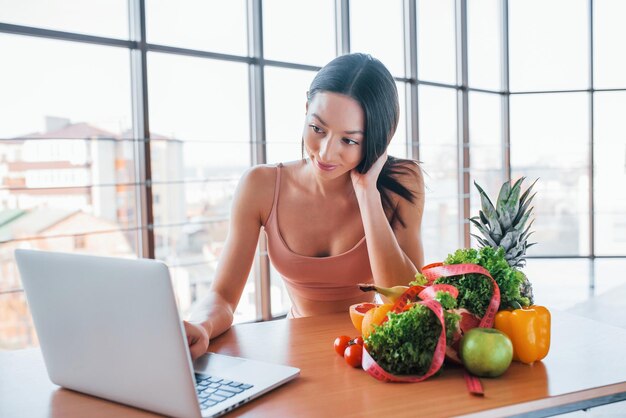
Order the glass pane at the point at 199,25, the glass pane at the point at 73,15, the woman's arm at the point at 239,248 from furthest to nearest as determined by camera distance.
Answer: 1. the glass pane at the point at 199,25
2. the glass pane at the point at 73,15
3. the woman's arm at the point at 239,248

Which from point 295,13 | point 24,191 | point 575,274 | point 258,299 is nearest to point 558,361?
point 24,191

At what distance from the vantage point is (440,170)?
7016 millimetres

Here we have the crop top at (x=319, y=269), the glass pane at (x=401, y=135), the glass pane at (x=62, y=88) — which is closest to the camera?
the crop top at (x=319, y=269)

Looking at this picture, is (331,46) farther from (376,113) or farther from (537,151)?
(376,113)

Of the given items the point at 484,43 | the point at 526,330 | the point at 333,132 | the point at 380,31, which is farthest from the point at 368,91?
the point at 484,43

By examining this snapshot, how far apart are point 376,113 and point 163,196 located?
3119 mm

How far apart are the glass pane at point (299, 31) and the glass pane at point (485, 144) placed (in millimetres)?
2493

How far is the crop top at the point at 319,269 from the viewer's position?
173 cm

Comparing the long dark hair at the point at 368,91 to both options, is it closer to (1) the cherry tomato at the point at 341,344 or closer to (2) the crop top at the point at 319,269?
(2) the crop top at the point at 319,269

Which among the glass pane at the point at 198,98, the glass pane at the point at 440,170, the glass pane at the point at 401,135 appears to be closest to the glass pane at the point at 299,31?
the glass pane at the point at 198,98

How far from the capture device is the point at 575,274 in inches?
261

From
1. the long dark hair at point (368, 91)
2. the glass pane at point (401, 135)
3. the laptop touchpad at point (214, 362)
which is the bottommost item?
the laptop touchpad at point (214, 362)

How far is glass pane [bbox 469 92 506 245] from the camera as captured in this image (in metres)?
7.29

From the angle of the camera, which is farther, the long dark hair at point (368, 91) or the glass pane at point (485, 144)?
the glass pane at point (485, 144)
